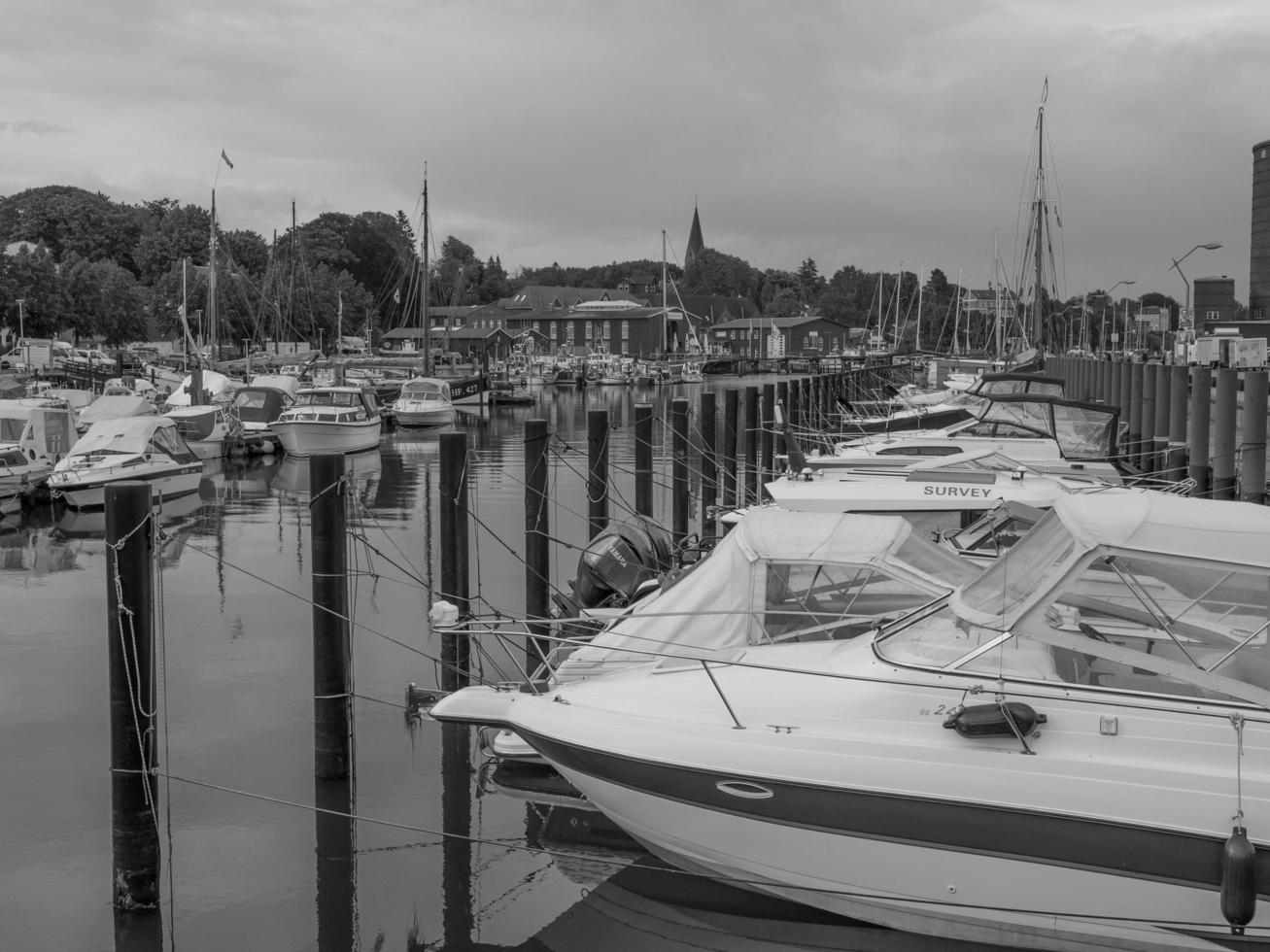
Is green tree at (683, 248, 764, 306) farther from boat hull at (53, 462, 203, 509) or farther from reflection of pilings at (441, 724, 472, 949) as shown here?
reflection of pilings at (441, 724, 472, 949)

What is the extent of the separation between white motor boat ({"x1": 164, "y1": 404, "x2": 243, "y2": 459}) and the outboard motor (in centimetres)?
2869

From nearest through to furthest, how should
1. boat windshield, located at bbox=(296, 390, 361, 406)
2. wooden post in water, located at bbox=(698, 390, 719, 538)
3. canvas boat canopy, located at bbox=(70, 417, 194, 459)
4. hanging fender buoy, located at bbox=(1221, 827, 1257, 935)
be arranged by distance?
hanging fender buoy, located at bbox=(1221, 827, 1257, 935), wooden post in water, located at bbox=(698, 390, 719, 538), canvas boat canopy, located at bbox=(70, 417, 194, 459), boat windshield, located at bbox=(296, 390, 361, 406)

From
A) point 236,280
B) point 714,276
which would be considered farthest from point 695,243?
point 236,280

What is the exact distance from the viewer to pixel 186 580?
70.1 ft

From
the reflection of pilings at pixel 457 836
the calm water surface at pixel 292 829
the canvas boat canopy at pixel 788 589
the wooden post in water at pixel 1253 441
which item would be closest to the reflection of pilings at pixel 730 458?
the calm water surface at pixel 292 829

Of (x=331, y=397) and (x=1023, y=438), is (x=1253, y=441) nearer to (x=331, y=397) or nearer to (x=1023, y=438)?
(x=1023, y=438)

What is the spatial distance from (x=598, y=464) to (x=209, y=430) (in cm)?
2798

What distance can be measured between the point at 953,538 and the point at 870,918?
21.9 ft

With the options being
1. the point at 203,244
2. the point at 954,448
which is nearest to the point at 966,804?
the point at 954,448

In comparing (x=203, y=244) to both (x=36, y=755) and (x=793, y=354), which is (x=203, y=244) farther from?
(x=36, y=755)

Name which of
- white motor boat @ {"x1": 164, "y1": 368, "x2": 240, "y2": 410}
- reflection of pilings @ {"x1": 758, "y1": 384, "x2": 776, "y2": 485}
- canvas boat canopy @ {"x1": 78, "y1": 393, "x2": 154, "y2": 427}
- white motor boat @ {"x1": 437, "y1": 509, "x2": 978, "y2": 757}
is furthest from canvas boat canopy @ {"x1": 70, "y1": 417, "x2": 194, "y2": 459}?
white motor boat @ {"x1": 437, "y1": 509, "x2": 978, "y2": 757}

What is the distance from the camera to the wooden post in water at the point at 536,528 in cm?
1507

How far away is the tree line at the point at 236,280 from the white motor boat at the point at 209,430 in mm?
13739

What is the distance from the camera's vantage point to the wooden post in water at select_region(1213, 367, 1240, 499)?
1922 cm
